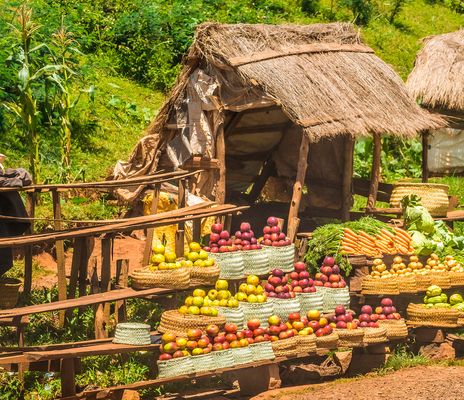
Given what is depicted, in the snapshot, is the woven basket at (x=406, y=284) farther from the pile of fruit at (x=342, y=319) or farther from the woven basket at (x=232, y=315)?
the woven basket at (x=232, y=315)

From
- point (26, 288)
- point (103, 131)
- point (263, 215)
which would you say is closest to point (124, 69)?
point (103, 131)

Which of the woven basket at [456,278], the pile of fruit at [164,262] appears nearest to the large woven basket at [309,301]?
the pile of fruit at [164,262]

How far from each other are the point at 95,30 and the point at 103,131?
3.44 meters

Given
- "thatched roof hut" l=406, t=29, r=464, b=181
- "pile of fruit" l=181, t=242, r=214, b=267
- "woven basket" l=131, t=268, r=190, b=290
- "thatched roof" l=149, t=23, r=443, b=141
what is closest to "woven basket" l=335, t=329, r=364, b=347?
"pile of fruit" l=181, t=242, r=214, b=267

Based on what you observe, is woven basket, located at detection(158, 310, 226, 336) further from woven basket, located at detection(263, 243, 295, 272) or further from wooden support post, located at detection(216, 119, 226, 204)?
wooden support post, located at detection(216, 119, 226, 204)

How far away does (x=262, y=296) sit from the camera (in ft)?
38.9

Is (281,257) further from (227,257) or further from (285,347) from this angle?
(285,347)

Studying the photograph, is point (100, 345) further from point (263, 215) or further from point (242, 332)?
point (263, 215)

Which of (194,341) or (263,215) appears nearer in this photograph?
(194,341)

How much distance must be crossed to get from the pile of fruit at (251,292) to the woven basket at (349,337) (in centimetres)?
100

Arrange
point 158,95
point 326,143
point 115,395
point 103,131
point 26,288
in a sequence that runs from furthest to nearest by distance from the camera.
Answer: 1. point 158,95
2. point 103,131
3. point 326,143
4. point 26,288
5. point 115,395

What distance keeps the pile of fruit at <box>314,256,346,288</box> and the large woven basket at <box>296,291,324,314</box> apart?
262 millimetres

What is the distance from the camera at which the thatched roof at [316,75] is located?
14.1m

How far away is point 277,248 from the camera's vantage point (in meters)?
12.6
